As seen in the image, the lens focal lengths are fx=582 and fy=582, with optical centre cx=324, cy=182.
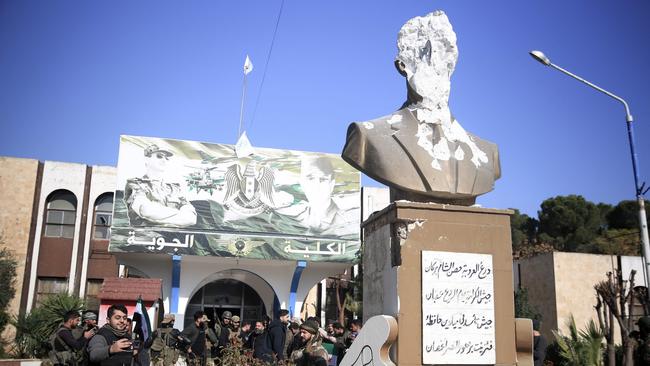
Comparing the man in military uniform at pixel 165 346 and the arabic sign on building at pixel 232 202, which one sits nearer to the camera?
the man in military uniform at pixel 165 346

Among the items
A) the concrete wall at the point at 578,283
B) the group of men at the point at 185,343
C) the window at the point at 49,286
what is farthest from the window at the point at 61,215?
the concrete wall at the point at 578,283

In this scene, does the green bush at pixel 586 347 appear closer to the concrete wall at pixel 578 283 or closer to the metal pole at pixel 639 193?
the metal pole at pixel 639 193

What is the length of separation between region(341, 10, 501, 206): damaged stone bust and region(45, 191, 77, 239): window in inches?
780

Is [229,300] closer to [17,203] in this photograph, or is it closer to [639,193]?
[17,203]

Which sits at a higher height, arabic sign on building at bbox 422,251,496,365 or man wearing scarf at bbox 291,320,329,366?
arabic sign on building at bbox 422,251,496,365

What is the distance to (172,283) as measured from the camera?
1972 centimetres

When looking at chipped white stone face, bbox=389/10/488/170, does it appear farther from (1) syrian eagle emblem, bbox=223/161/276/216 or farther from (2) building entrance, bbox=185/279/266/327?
(2) building entrance, bbox=185/279/266/327

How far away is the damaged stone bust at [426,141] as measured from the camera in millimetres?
4918

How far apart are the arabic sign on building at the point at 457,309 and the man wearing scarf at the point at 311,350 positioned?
106 centimetres

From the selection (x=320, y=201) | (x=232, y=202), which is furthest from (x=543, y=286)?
(x=232, y=202)

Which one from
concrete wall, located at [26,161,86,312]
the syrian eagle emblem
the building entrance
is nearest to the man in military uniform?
the syrian eagle emblem

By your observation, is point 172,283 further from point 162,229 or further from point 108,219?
point 108,219

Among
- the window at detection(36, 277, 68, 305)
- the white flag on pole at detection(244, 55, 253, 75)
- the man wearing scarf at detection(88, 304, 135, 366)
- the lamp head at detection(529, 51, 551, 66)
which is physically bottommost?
the man wearing scarf at detection(88, 304, 135, 366)

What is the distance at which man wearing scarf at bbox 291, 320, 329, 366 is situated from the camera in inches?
201
